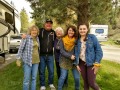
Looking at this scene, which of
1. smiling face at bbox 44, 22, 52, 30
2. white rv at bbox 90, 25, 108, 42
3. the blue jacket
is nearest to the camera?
the blue jacket

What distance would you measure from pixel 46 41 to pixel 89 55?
5.51 feet

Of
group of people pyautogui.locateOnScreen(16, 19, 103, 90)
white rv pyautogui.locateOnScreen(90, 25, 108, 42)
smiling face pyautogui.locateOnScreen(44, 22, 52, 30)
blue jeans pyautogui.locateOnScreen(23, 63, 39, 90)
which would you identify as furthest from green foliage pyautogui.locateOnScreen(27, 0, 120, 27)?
white rv pyautogui.locateOnScreen(90, 25, 108, 42)

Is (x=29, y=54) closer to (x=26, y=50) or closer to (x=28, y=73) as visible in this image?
(x=26, y=50)

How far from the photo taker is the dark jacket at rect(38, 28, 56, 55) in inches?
312

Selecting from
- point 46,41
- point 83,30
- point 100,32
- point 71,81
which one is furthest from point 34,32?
point 100,32

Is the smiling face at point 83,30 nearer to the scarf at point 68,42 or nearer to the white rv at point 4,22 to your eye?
the scarf at point 68,42

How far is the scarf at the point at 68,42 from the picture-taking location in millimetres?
7341

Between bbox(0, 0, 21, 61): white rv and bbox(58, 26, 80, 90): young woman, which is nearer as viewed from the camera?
bbox(58, 26, 80, 90): young woman

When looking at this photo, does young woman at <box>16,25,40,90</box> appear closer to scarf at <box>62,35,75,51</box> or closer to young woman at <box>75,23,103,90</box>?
scarf at <box>62,35,75,51</box>

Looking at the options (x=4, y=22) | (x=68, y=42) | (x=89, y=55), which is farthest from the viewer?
(x=4, y=22)

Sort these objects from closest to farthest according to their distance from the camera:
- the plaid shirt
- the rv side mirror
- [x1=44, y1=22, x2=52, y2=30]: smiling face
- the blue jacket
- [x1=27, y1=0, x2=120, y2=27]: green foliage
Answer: the blue jacket → the plaid shirt → [x1=44, y1=22, x2=52, y2=30]: smiling face → [x1=27, y1=0, x2=120, y2=27]: green foliage → the rv side mirror

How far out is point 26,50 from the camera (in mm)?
7375

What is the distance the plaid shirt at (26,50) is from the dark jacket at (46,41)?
537mm

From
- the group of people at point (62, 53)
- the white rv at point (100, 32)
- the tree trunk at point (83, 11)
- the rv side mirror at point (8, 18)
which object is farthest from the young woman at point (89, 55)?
→ the white rv at point (100, 32)
